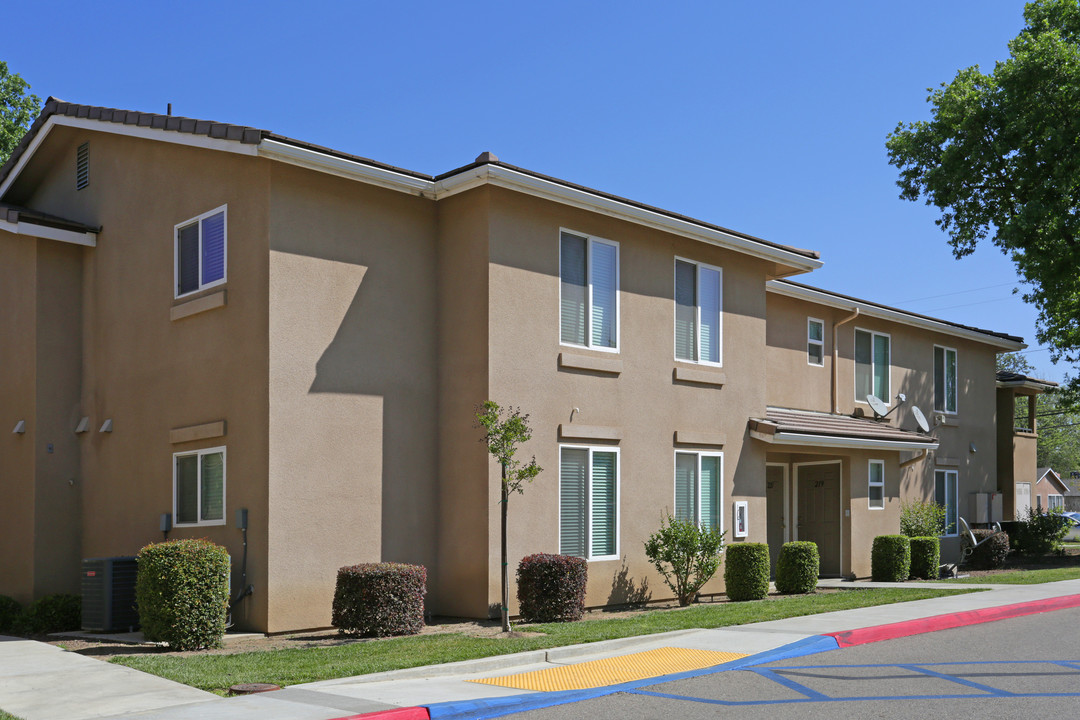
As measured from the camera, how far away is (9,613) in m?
15.6

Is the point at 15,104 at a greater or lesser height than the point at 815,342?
greater

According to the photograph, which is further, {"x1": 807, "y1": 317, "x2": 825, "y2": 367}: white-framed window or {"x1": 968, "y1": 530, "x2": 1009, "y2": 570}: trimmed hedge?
{"x1": 968, "y1": 530, "x2": 1009, "y2": 570}: trimmed hedge

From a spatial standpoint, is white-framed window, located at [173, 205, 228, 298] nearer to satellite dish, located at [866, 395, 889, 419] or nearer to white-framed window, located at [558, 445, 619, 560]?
white-framed window, located at [558, 445, 619, 560]

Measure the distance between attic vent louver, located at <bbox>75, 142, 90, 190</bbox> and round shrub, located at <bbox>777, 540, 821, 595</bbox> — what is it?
13744mm

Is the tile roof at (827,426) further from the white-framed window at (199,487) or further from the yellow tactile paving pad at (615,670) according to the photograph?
the white-framed window at (199,487)

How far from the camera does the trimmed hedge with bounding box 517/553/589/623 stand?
14.3 m

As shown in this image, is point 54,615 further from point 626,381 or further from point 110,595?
point 626,381

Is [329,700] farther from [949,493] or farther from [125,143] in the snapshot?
[949,493]

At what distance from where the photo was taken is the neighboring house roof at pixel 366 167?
13773mm

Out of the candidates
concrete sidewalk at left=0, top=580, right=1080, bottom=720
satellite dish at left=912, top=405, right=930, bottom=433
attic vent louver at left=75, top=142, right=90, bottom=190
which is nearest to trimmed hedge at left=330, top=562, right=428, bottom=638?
concrete sidewalk at left=0, top=580, right=1080, bottom=720

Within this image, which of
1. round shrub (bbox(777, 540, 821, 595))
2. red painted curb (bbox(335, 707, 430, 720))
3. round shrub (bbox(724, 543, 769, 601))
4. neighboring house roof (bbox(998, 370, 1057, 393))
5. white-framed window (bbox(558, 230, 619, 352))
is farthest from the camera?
neighboring house roof (bbox(998, 370, 1057, 393))

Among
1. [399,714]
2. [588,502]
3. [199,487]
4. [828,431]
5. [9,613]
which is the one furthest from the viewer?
[828,431]

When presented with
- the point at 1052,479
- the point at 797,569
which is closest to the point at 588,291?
the point at 797,569

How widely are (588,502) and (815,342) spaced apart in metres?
9.47
